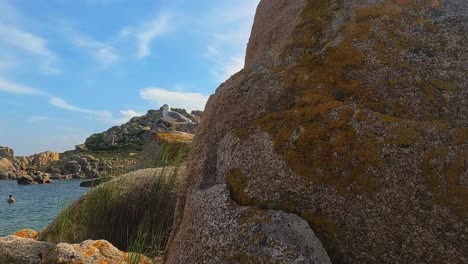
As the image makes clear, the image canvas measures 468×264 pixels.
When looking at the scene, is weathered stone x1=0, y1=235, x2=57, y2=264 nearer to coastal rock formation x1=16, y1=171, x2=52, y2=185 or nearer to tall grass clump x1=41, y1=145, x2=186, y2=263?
tall grass clump x1=41, y1=145, x2=186, y2=263

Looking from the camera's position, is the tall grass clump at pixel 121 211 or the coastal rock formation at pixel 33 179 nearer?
the tall grass clump at pixel 121 211

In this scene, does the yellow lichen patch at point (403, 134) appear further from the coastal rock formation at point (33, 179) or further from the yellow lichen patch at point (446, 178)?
the coastal rock formation at point (33, 179)

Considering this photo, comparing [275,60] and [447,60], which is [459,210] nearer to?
[447,60]

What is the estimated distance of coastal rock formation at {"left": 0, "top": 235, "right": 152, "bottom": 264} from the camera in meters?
A: 4.71

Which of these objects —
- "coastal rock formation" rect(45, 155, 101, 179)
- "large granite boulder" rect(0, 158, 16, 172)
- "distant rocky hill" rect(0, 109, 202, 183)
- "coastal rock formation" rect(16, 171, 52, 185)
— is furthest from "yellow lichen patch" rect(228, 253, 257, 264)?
"large granite boulder" rect(0, 158, 16, 172)

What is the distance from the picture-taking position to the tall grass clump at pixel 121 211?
284 inches

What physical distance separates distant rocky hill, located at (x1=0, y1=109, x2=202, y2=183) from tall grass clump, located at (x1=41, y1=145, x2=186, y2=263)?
5363 centimetres

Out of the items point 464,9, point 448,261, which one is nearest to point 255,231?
point 448,261

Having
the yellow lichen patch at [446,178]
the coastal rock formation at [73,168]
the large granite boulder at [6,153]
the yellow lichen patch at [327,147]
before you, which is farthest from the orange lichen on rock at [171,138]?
the large granite boulder at [6,153]

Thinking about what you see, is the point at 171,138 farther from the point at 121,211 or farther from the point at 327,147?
the point at 327,147

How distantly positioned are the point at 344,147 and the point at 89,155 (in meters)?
80.0

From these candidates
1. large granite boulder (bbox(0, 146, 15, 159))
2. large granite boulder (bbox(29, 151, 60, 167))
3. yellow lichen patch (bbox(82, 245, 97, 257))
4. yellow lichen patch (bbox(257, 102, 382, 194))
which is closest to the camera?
yellow lichen patch (bbox(257, 102, 382, 194))

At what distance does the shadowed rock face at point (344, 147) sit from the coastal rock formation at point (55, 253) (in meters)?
1.13

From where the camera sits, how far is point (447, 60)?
3.92 metres
